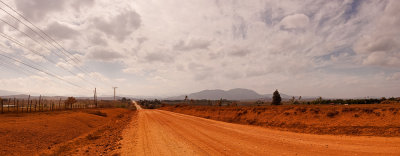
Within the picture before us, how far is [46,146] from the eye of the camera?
43.9 ft

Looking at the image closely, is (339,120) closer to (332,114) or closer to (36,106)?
(332,114)

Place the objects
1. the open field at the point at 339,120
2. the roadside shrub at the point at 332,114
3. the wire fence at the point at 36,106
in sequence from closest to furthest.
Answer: the open field at the point at 339,120 → the roadside shrub at the point at 332,114 → the wire fence at the point at 36,106

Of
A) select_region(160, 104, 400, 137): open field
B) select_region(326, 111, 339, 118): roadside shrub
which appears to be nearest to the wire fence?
select_region(160, 104, 400, 137): open field

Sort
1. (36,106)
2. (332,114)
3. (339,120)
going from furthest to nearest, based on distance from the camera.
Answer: (36,106)
(332,114)
(339,120)

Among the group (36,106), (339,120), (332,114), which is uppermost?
(332,114)

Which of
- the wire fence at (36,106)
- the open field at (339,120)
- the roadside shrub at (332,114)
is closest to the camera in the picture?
the open field at (339,120)

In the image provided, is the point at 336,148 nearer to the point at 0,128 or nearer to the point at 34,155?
the point at 34,155

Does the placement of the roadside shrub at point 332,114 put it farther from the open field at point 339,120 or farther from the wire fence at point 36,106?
the wire fence at point 36,106

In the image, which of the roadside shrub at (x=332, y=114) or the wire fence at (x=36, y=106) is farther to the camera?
the wire fence at (x=36, y=106)

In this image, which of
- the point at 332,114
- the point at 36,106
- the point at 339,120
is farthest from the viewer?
the point at 36,106

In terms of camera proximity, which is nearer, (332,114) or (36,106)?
(332,114)

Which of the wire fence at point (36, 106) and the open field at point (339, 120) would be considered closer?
the open field at point (339, 120)

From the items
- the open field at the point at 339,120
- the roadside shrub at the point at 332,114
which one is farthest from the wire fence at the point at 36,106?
the roadside shrub at the point at 332,114

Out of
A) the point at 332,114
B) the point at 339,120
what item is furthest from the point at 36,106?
the point at 339,120
